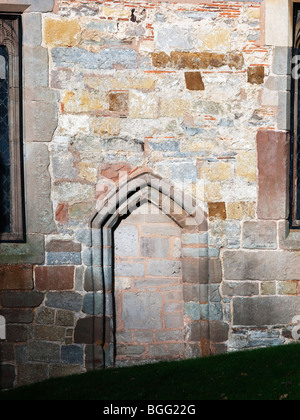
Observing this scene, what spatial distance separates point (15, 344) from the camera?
17.4ft

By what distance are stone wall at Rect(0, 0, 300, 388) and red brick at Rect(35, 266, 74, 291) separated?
0.01 metres

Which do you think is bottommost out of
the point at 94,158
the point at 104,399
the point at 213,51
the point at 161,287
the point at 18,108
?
the point at 104,399

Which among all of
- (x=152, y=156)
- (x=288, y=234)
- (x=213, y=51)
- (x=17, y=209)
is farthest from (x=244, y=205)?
(x=17, y=209)

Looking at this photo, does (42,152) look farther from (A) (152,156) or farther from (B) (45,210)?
(A) (152,156)

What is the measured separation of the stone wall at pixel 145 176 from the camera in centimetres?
523

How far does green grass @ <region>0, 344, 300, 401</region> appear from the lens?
438 centimetres

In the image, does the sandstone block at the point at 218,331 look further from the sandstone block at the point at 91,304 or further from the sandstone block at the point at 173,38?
the sandstone block at the point at 173,38

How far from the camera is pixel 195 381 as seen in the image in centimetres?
468

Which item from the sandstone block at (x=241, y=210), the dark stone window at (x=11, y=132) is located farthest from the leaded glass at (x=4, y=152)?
the sandstone block at (x=241, y=210)

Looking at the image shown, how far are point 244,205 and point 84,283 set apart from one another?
176 cm

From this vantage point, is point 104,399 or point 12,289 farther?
point 12,289

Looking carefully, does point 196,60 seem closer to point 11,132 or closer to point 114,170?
point 114,170

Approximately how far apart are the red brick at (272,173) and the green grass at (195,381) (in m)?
1.37

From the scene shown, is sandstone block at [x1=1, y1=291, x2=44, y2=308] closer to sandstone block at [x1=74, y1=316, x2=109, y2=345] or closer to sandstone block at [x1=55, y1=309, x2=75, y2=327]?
sandstone block at [x1=55, y1=309, x2=75, y2=327]
